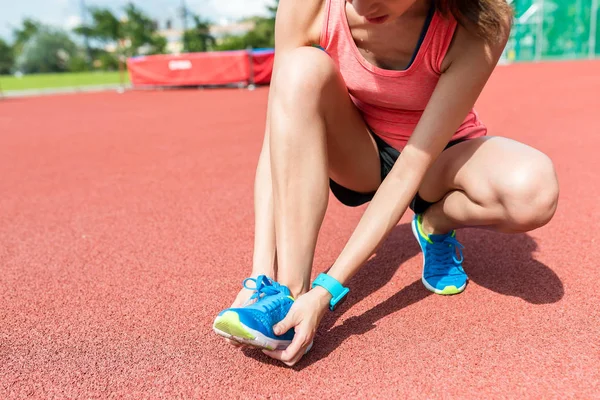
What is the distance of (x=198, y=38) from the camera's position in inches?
1548

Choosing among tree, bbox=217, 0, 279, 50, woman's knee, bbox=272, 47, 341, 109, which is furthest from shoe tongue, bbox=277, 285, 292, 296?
tree, bbox=217, 0, 279, 50

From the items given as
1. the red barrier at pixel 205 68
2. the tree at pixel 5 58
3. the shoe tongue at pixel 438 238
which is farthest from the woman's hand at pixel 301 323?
the tree at pixel 5 58

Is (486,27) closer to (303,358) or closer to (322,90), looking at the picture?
(322,90)

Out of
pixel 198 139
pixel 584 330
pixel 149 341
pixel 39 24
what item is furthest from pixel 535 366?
pixel 39 24

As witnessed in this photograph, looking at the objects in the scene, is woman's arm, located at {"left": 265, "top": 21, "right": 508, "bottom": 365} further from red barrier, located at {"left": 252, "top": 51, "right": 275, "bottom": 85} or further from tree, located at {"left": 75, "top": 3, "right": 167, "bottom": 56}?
tree, located at {"left": 75, "top": 3, "right": 167, "bottom": 56}

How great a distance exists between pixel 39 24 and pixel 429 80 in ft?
216

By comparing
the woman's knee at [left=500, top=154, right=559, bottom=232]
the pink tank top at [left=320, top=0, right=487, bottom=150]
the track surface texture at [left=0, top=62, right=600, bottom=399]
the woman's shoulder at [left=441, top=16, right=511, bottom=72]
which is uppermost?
the woman's shoulder at [left=441, top=16, right=511, bottom=72]

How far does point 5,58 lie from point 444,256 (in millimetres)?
57181

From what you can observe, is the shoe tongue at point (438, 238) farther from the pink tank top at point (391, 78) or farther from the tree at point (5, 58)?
the tree at point (5, 58)

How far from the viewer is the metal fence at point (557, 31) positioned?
21219 mm

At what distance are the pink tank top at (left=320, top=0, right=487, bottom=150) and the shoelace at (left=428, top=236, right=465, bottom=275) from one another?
1.36 ft

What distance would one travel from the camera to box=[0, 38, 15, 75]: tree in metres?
48.8

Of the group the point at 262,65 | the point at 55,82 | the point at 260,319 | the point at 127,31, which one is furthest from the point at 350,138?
the point at 127,31

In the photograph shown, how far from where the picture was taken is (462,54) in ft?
5.01
